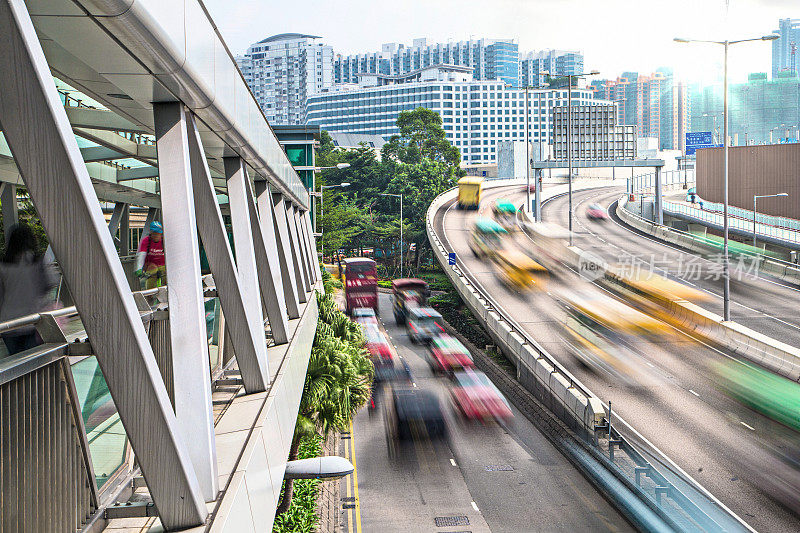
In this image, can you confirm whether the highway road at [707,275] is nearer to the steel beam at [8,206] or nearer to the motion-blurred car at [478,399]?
the motion-blurred car at [478,399]

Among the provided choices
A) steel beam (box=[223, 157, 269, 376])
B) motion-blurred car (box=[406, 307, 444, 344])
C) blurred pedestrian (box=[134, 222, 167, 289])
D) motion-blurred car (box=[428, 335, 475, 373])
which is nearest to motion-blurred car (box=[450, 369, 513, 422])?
motion-blurred car (box=[428, 335, 475, 373])

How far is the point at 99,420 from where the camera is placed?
16.9ft

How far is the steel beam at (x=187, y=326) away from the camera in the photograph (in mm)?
5113

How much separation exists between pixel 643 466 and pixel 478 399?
1192 cm

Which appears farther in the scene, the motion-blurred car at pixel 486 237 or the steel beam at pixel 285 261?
the motion-blurred car at pixel 486 237

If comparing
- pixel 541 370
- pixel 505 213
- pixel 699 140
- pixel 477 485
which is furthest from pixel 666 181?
pixel 477 485

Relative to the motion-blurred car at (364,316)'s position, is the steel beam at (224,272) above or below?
above

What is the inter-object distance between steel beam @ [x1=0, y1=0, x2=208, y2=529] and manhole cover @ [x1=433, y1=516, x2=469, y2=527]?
16684 mm

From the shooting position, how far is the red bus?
2119 inches

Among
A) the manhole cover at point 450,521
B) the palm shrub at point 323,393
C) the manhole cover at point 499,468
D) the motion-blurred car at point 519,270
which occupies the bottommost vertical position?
the manhole cover at point 499,468

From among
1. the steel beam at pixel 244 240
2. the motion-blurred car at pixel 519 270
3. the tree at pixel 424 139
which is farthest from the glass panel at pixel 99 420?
the tree at pixel 424 139

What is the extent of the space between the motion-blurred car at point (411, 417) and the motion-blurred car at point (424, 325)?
10.3m

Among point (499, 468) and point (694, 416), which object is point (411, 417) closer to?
point (499, 468)

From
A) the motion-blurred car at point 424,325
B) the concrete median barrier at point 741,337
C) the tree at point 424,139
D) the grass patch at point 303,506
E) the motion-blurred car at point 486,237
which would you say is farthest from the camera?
the tree at point 424,139
